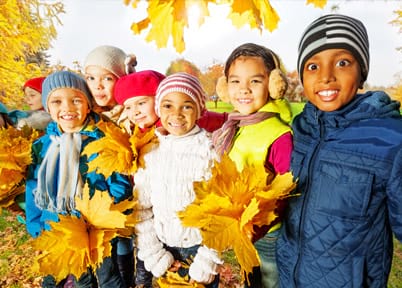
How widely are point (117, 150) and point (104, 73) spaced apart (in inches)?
36.3

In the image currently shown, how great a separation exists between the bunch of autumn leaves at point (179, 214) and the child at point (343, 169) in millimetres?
194

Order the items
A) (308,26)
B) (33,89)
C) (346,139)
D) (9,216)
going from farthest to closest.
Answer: (9,216) → (33,89) → (308,26) → (346,139)

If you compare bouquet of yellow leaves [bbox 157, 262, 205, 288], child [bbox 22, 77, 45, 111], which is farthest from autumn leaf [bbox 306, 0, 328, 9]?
child [bbox 22, 77, 45, 111]

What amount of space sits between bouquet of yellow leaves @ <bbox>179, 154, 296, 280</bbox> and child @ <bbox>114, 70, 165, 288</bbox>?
0.91 m

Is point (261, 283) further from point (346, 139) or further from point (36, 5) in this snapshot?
point (36, 5)

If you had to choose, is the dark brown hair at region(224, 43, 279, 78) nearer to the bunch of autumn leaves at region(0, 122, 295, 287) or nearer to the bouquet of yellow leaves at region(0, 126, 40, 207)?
the bunch of autumn leaves at region(0, 122, 295, 287)

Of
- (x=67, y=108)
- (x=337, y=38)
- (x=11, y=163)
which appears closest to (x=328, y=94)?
(x=337, y=38)

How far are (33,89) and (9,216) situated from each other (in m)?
3.07

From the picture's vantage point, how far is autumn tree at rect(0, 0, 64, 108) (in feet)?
17.5

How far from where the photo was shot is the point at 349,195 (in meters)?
1.29

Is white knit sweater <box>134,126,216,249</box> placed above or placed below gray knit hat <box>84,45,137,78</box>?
below

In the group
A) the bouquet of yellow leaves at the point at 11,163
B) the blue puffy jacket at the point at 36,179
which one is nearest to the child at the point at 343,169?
the blue puffy jacket at the point at 36,179

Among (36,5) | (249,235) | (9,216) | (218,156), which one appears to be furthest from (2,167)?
(36,5)

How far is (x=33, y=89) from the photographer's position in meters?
3.04
